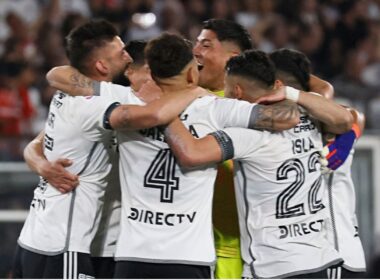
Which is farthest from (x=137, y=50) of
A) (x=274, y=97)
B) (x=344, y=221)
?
(x=344, y=221)

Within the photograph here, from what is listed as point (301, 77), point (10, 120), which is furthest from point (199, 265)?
point (10, 120)

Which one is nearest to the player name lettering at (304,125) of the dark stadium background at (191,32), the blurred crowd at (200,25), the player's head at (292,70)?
the player's head at (292,70)

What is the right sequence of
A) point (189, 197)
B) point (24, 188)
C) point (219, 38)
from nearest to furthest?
1. point (189, 197)
2. point (219, 38)
3. point (24, 188)

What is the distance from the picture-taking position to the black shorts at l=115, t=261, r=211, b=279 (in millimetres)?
5277

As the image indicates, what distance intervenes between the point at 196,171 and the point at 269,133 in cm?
39

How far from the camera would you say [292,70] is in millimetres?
5859

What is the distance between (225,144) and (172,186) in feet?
1.03

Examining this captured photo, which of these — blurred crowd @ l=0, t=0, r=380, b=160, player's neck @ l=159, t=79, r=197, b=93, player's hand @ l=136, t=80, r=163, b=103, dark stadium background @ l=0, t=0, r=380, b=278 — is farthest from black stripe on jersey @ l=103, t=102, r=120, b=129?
blurred crowd @ l=0, t=0, r=380, b=160

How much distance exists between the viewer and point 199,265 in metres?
5.29

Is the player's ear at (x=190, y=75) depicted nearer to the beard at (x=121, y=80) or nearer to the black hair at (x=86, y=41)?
the black hair at (x=86, y=41)

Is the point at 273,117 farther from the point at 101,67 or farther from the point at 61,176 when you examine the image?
the point at 61,176

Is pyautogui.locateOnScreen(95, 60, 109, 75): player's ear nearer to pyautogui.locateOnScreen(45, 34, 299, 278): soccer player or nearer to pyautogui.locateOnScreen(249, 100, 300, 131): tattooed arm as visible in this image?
pyautogui.locateOnScreen(45, 34, 299, 278): soccer player

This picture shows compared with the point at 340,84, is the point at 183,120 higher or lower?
lower

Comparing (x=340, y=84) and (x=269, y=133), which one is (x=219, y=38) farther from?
(x=340, y=84)
